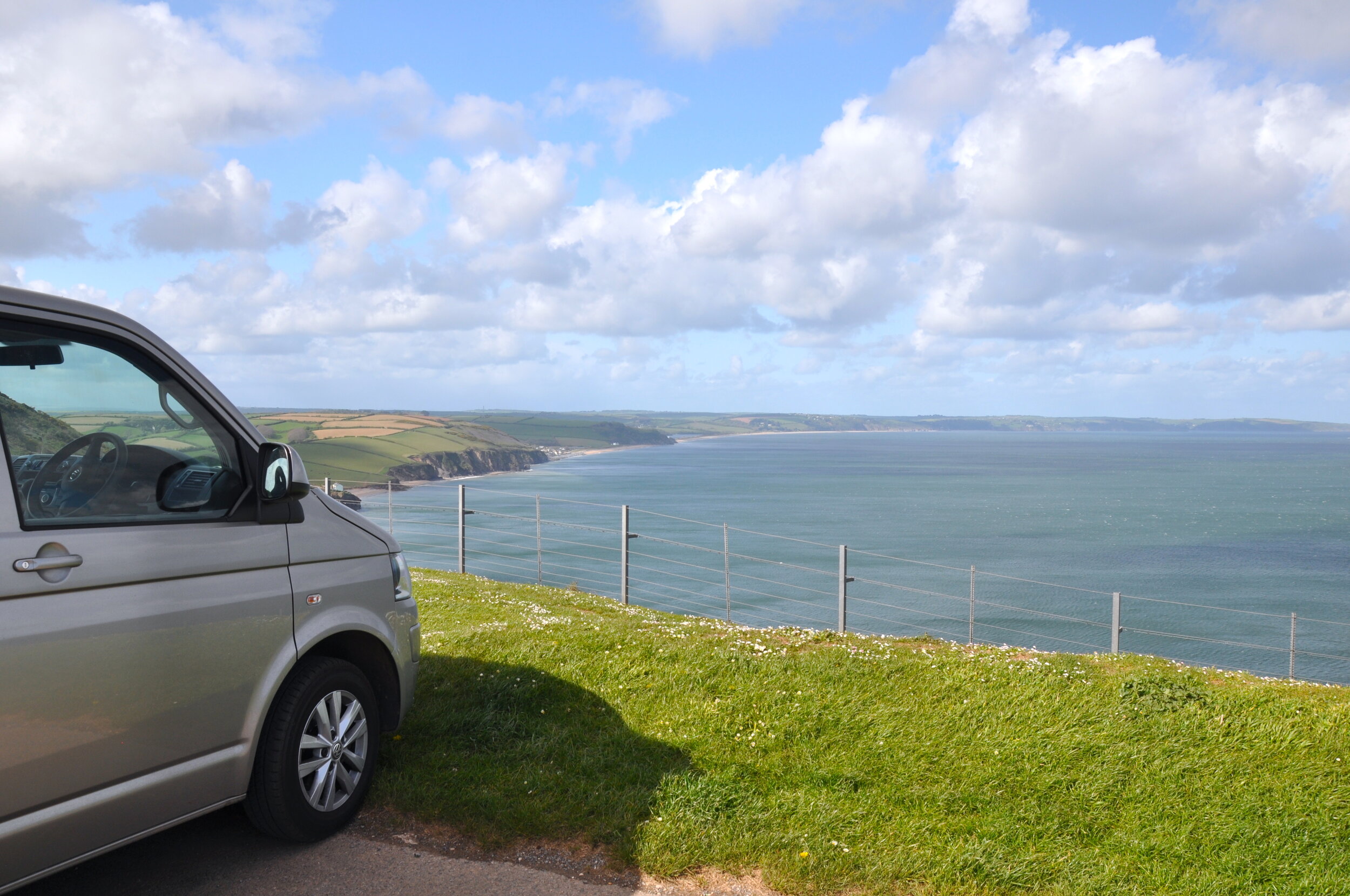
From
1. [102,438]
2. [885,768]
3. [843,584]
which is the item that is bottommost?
[843,584]

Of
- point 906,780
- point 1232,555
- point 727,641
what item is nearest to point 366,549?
point 906,780

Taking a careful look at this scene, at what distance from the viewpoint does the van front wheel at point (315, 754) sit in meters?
4.02

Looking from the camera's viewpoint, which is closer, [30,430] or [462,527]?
[30,430]

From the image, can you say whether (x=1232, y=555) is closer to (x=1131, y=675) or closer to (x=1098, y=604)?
(x=1098, y=604)

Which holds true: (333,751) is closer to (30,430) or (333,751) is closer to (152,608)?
(152,608)

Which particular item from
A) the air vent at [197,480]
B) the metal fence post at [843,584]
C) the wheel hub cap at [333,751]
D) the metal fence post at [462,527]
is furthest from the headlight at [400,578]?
the metal fence post at [462,527]

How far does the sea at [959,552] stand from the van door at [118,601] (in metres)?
10.2

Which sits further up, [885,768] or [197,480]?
[197,480]

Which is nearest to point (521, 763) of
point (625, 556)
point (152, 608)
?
point (152, 608)

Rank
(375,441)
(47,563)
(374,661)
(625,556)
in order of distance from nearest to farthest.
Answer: (47,563) < (374,661) < (625,556) < (375,441)

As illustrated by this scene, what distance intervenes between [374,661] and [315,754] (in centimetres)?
62

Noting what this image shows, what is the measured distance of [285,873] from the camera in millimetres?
4035

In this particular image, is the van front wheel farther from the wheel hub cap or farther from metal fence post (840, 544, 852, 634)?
metal fence post (840, 544, 852, 634)

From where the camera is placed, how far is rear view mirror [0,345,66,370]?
329cm
